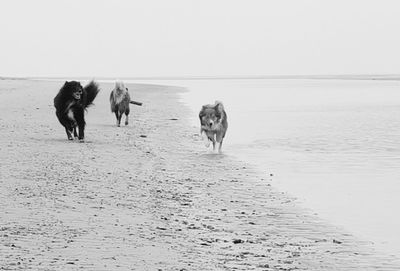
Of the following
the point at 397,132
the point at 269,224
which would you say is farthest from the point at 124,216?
the point at 397,132

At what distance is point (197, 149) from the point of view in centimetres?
1568

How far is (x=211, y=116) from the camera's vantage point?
15008 millimetres

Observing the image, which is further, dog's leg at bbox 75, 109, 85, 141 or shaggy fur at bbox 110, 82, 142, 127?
shaggy fur at bbox 110, 82, 142, 127

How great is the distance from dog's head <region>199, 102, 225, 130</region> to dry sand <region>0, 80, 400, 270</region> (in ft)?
3.01

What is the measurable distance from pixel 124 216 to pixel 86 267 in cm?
225

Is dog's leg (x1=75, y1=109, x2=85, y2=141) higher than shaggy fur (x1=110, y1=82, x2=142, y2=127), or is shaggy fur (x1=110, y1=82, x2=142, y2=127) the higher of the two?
shaggy fur (x1=110, y1=82, x2=142, y2=127)

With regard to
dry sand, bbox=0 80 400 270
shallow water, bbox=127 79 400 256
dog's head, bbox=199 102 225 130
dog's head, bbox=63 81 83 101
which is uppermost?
dog's head, bbox=63 81 83 101

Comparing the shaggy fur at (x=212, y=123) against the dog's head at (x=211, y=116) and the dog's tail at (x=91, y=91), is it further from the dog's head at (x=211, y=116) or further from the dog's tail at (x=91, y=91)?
the dog's tail at (x=91, y=91)

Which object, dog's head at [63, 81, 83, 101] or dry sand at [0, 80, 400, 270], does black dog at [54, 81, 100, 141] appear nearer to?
dog's head at [63, 81, 83, 101]

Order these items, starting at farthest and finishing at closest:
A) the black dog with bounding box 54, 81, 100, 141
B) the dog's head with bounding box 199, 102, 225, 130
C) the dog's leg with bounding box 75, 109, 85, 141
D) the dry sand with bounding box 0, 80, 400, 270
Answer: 1. the black dog with bounding box 54, 81, 100, 141
2. the dog's leg with bounding box 75, 109, 85, 141
3. the dog's head with bounding box 199, 102, 225, 130
4. the dry sand with bounding box 0, 80, 400, 270

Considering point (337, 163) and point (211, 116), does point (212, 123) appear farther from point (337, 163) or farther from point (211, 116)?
point (337, 163)

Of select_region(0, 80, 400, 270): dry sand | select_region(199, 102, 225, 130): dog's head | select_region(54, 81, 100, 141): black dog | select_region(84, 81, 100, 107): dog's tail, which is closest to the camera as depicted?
select_region(0, 80, 400, 270): dry sand

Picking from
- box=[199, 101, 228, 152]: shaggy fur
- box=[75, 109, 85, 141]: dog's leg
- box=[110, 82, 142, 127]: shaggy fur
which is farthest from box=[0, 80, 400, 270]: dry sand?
box=[110, 82, 142, 127]: shaggy fur

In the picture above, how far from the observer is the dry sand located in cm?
600
